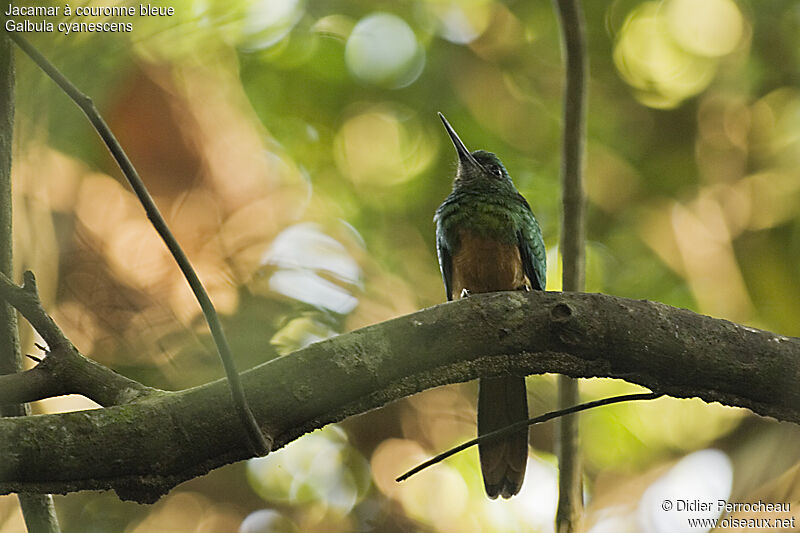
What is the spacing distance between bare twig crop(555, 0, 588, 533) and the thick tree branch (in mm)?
681

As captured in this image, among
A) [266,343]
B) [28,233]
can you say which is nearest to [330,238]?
[266,343]

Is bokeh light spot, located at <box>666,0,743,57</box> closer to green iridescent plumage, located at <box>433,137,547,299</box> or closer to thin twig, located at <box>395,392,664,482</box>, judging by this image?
green iridescent plumage, located at <box>433,137,547,299</box>

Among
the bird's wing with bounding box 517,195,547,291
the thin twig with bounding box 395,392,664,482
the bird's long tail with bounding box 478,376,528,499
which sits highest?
the bird's wing with bounding box 517,195,547,291

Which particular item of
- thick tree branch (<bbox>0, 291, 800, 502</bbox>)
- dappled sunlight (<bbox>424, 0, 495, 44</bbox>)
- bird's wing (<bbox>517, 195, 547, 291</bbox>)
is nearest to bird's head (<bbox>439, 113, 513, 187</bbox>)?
bird's wing (<bbox>517, 195, 547, 291</bbox>)

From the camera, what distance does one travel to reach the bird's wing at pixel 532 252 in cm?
345

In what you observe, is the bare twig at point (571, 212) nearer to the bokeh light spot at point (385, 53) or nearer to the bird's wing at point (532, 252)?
the bird's wing at point (532, 252)

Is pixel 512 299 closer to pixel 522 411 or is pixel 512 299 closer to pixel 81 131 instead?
pixel 522 411

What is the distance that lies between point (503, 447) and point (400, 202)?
1.76m

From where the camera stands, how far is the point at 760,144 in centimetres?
429

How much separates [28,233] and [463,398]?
228cm

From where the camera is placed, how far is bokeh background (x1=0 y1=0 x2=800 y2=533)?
347cm

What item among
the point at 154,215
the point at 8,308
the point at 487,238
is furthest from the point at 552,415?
the point at 487,238

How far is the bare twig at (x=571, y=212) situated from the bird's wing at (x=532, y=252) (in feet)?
3.03

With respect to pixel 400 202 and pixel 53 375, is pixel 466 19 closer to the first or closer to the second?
pixel 400 202
